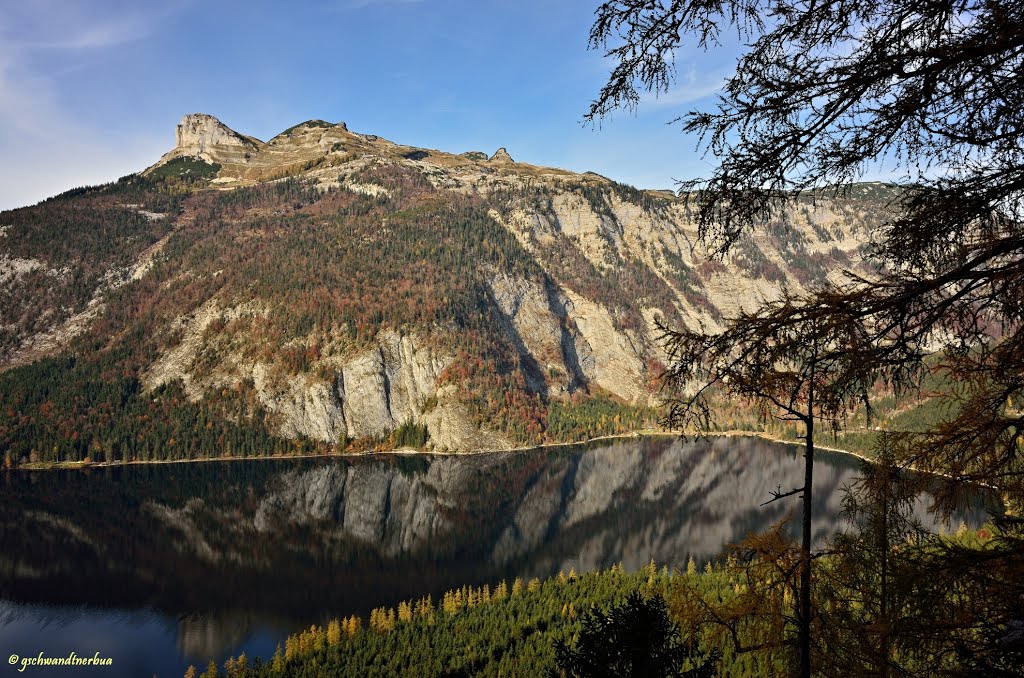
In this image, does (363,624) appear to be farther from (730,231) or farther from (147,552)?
(730,231)

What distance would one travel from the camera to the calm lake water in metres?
60.8

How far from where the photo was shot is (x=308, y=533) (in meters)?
88.1

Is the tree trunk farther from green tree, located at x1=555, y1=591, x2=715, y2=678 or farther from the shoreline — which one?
the shoreline

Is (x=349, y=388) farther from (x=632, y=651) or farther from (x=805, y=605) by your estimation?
(x=805, y=605)

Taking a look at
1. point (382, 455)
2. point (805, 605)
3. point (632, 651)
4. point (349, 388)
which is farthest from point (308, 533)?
point (805, 605)

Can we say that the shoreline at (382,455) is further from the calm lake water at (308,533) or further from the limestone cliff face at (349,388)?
the limestone cliff face at (349,388)

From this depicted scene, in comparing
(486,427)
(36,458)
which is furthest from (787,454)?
(36,458)

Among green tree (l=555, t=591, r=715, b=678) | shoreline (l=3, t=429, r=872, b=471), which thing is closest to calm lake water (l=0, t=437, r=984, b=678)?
shoreline (l=3, t=429, r=872, b=471)

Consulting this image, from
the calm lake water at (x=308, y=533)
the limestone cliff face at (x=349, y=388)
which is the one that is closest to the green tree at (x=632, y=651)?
the calm lake water at (x=308, y=533)

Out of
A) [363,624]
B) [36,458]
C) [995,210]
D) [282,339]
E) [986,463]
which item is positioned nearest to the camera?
[995,210]

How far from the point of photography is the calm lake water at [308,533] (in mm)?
60812

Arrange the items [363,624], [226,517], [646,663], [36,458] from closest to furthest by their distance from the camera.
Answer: [646,663] < [363,624] < [226,517] < [36,458]

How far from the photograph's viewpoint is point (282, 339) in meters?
170

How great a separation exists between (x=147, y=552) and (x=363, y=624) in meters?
42.2
